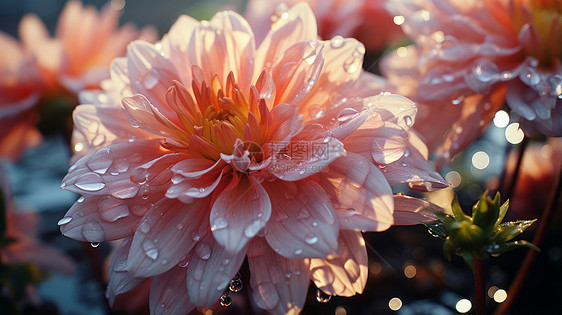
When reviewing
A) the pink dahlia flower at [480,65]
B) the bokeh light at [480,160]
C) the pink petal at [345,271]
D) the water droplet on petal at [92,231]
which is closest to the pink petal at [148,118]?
the water droplet on petal at [92,231]

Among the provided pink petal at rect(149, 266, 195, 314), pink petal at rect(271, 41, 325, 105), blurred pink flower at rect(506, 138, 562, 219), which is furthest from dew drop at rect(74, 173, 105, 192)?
blurred pink flower at rect(506, 138, 562, 219)

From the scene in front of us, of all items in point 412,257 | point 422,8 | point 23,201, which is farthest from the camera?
point 23,201

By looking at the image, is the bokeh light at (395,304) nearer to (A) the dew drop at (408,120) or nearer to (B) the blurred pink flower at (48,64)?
(A) the dew drop at (408,120)

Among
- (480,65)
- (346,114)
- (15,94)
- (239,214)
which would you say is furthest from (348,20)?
(15,94)

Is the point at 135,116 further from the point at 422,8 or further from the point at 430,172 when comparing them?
the point at 422,8

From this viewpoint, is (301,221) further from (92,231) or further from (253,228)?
(92,231)

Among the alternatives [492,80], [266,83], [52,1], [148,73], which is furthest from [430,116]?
[52,1]

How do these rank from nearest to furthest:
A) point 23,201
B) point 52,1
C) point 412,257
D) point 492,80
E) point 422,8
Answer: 1. point 492,80
2. point 422,8
3. point 412,257
4. point 23,201
5. point 52,1

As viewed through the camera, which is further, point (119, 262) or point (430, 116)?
point (430, 116)

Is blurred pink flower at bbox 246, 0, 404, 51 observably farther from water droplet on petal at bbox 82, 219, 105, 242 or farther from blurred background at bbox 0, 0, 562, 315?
water droplet on petal at bbox 82, 219, 105, 242
